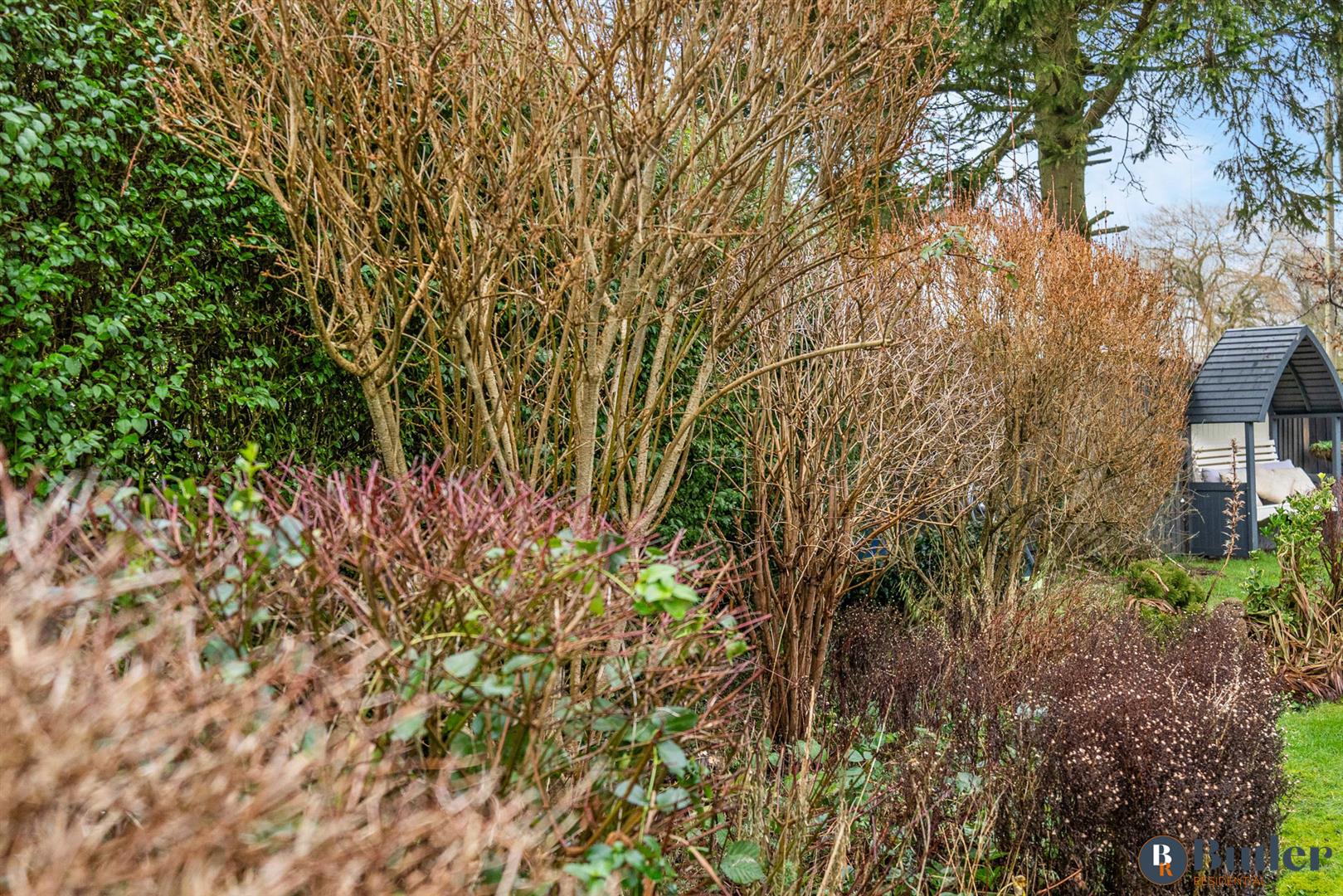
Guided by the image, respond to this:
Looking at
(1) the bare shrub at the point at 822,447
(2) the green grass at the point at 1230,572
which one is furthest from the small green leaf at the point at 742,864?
(2) the green grass at the point at 1230,572

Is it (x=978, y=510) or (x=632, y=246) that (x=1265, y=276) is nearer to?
(x=978, y=510)

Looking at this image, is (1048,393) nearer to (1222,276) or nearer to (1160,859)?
(1160,859)

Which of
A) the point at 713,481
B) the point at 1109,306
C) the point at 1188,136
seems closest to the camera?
the point at 713,481

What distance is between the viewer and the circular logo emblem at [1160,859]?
3111 millimetres

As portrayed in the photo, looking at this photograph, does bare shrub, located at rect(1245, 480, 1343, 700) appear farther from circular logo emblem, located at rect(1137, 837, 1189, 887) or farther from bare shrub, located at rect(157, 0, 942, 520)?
bare shrub, located at rect(157, 0, 942, 520)

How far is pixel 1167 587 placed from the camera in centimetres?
788

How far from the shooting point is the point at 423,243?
3834 mm

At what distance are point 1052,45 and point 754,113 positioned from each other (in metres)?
9.81

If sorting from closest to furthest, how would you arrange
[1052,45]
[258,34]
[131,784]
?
[131,784], [258,34], [1052,45]

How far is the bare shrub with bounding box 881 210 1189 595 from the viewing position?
7.29 meters

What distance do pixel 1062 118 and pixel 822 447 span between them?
9.41 metres

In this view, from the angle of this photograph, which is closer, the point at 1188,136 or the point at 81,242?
the point at 81,242

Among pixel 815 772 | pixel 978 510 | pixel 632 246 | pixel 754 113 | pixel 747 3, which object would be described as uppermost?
pixel 747 3

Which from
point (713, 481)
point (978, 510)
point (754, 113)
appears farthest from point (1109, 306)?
point (754, 113)
